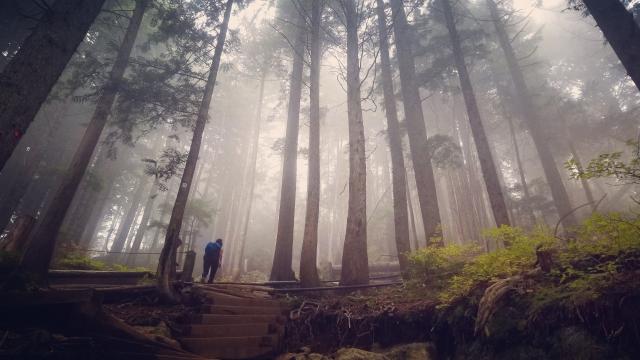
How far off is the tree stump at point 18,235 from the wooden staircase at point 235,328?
5.37 metres

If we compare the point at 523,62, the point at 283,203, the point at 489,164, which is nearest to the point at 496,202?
the point at 489,164

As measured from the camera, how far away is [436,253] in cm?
699

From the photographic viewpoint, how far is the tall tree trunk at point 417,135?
10.5 metres

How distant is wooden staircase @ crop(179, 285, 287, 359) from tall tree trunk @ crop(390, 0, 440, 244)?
5370mm

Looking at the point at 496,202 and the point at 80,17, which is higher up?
the point at 80,17

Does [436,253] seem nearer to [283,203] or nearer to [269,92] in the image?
[283,203]

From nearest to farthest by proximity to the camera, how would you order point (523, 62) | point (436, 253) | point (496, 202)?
point (436, 253) → point (496, 202) → point (523, 62)

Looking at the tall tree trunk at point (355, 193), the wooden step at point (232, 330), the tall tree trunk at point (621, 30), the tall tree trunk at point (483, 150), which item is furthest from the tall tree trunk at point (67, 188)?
the tall tree trunk at point (621, 30)

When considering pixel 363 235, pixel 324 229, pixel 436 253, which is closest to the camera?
pixel 436 253

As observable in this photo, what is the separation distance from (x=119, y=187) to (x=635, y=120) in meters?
40.4

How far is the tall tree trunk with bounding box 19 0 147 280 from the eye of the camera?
30.0ft

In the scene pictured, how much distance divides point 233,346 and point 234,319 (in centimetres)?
78

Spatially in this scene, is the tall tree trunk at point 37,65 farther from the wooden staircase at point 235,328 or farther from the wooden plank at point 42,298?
the wooden staircase at point 235,328

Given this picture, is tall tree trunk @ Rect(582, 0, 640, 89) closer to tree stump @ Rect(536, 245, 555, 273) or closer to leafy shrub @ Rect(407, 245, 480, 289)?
tree stump @ Rect(536, 245, 555, 273)
